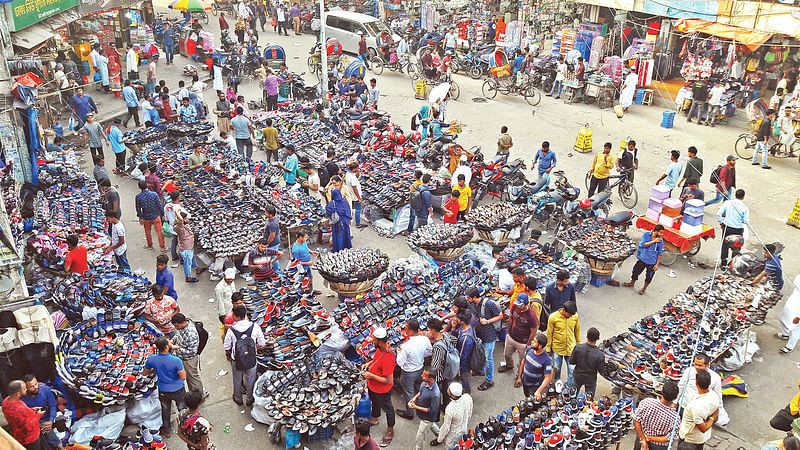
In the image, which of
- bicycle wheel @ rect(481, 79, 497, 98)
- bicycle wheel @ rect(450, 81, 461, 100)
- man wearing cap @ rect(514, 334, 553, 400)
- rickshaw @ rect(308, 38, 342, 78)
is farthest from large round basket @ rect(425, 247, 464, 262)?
rickshaw @ rect(308, 38, 342, 78)

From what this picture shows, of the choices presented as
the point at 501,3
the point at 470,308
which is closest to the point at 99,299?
the point at 470,308

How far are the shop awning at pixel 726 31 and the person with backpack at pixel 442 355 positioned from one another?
49.2 feet

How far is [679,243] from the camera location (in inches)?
453

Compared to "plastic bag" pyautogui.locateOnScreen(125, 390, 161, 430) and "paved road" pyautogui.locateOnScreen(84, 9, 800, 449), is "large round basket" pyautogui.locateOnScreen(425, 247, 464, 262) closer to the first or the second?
"paved road" pyautogui.locateOnScreen(84, 9, 800, 449)

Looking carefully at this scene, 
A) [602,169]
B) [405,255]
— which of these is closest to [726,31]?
[602,169]

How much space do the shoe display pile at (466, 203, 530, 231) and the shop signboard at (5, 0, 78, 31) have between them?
35.1 ft

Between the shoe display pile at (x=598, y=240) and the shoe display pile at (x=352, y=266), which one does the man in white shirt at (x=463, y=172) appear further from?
the shoe display pile at (x=352, y=266)

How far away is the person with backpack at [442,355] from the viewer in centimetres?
753

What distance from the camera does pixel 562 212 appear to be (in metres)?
12.7

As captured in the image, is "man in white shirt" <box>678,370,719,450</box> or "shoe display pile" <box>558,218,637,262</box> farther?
"shoe display pile" <box>558,218,637,262</box>

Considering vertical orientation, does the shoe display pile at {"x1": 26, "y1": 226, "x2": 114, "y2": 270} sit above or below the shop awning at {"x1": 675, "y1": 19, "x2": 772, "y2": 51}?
below

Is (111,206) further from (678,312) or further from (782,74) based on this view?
(782,74)

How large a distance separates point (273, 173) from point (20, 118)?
5149 mm

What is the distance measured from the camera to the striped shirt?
6.69 meters
